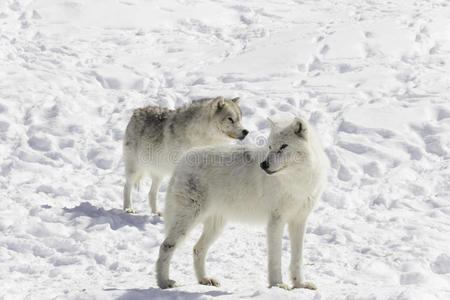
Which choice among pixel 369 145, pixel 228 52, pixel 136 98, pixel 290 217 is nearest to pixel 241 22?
pixel 228 52

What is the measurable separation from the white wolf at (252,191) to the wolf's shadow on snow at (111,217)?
2368mm

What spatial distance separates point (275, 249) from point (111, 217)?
360 cm

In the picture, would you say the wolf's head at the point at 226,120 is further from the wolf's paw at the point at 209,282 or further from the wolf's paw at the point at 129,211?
the wolf's paw at the point at 209,282

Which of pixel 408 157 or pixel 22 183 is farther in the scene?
pixel 408 157

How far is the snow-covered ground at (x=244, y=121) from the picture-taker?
7383 mm

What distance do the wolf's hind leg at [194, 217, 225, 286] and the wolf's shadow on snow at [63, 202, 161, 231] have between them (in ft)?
7.16

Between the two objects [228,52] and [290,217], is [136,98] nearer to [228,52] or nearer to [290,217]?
[228,52]

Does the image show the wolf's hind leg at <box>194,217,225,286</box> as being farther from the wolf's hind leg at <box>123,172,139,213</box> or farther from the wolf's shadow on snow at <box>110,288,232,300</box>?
the wolf's hind leg at <box>123,172,139,213</box>

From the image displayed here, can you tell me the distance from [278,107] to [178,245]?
7.56 meters

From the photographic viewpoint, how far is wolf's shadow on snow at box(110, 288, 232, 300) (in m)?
5.88

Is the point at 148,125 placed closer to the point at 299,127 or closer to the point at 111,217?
the point at 111,217

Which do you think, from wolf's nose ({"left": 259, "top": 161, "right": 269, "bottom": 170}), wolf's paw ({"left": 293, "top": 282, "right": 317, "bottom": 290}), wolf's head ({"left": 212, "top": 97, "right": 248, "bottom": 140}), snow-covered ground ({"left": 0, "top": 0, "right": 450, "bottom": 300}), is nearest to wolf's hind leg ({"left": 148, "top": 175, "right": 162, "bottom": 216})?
snow-covered ground ({"left": 0, "top": 0, "right": 450, "bottom": 300})

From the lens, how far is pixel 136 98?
564 inches

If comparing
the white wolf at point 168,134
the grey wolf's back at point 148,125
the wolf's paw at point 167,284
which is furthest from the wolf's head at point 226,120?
the wolf's paw at point 167,284
